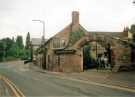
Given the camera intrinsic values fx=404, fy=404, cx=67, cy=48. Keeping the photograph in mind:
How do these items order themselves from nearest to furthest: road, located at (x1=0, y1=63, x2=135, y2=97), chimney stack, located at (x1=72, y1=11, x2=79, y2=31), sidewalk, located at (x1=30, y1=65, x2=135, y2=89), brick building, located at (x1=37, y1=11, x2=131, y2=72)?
road, located at (x1=0, y1=63, x2=135, y2=97) < sidewalk, located at (x1=30, y1=65, x2=135, y2=89) < brick building, located at (x1=37, y1=11, x2=131, y2=72) < chimney stack, located at (x1=72, y1=11, x2=79, y2=31)

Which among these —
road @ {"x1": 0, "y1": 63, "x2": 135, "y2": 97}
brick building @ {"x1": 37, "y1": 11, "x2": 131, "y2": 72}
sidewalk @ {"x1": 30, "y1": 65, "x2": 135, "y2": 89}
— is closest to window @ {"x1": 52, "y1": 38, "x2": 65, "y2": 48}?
brick building @ {"x1": 37, "y1": 11, "x2": 131, "y2": 72}

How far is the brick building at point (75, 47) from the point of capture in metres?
49.1

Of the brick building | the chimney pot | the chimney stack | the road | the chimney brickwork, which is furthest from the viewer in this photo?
the chimney brickwork

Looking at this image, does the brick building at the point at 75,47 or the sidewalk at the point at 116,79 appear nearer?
the sidewalk at the point at 116,79

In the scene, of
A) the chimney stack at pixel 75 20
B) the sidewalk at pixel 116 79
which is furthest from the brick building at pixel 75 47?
the sidewalk at pixel 116 79

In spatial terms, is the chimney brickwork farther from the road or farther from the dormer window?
the road

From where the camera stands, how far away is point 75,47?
2363 inches

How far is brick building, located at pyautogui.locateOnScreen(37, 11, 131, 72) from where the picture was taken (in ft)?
161

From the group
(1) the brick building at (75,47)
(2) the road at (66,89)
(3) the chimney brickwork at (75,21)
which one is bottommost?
(2) the road at (66,89)

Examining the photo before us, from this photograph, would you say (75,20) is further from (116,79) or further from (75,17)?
(116,79)

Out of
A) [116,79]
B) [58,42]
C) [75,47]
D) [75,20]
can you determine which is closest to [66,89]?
[116,79]

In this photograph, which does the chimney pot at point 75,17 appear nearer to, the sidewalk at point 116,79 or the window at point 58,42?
the window at point 58,42

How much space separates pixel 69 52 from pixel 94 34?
7.70m

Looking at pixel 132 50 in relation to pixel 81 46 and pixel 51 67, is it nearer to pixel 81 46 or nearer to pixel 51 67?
pixel 81 46
